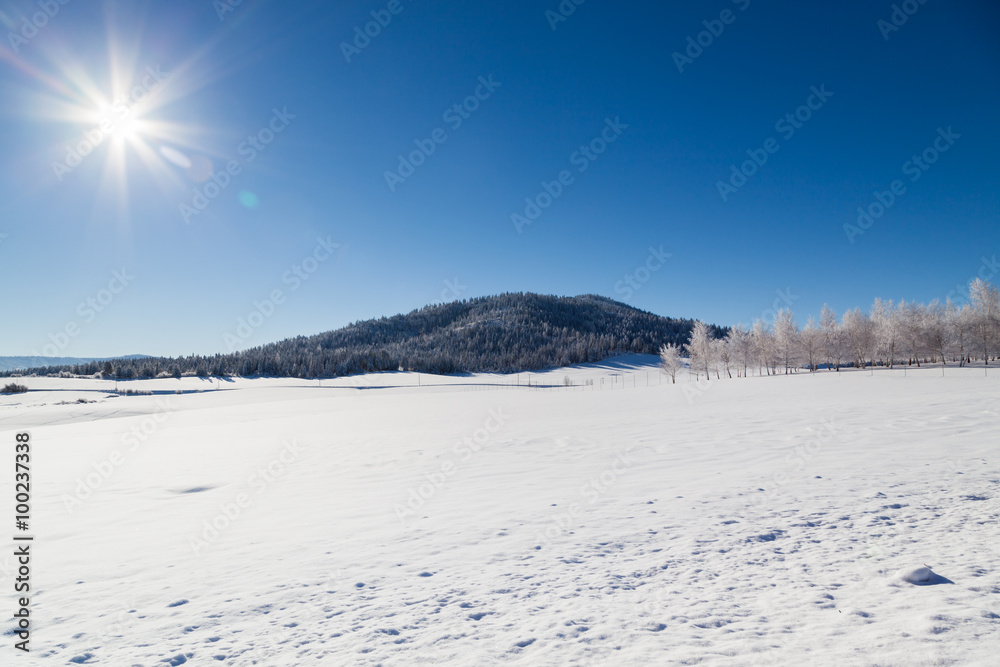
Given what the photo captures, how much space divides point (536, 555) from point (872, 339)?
88.5m

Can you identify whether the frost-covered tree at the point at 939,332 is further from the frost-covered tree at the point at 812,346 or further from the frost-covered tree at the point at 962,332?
the frost-covered tree at the point at 812,346

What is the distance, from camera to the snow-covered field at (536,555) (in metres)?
4.59

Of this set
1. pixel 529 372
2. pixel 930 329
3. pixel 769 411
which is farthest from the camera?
pixel 529 372

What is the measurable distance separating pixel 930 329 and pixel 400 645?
93036 millimetres

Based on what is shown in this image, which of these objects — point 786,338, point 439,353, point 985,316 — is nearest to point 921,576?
point 786,338

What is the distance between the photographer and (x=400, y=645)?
4.64 meters

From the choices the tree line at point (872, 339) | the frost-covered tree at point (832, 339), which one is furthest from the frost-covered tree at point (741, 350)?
the frost-covered tree at point (832, 339)

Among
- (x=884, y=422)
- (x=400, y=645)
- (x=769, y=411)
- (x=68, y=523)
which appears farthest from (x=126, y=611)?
(x=769, y=411)

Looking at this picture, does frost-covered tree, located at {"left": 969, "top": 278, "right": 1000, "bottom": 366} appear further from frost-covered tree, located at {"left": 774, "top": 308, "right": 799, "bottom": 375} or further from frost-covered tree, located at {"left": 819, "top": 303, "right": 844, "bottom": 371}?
frost-covered tree, located at {"left": 774, "top": 308, "right": 799, "bottom": 375}

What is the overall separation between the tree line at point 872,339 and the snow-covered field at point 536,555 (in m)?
65.6

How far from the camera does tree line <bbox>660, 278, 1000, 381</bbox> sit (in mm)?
59812

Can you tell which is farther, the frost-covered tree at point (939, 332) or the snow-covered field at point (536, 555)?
the frost-covered tree at point (939, 332)

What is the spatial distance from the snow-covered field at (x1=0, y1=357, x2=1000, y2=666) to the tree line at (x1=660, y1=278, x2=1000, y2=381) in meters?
65.6

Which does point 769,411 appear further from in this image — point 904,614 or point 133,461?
point 133,461
